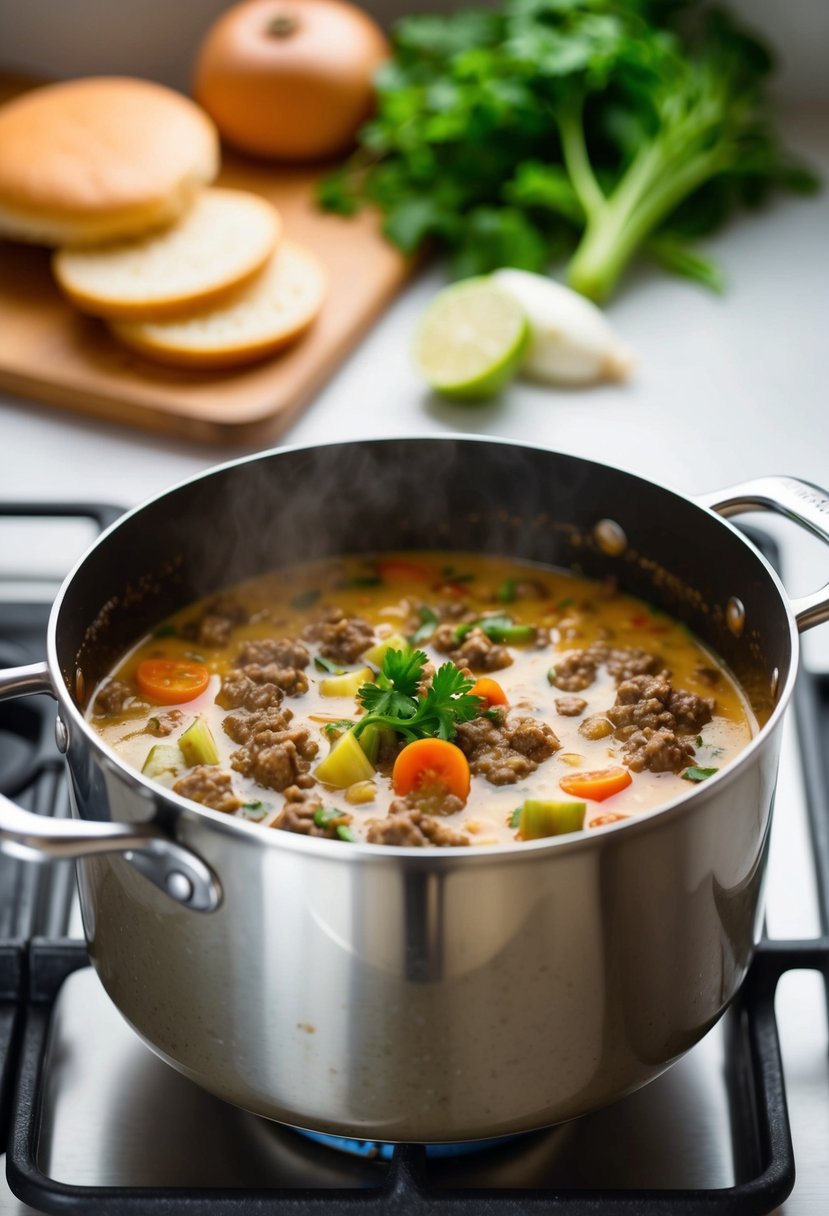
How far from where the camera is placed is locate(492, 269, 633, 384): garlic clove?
7.84ft

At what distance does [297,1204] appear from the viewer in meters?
1.14

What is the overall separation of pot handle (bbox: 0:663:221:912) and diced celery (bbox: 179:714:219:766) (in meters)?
0.44

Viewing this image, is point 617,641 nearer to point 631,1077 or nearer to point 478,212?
point 631,1077

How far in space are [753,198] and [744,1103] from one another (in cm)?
208

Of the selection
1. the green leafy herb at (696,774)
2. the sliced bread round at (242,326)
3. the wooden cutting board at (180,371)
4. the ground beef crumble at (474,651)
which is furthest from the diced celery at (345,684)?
the sliced bread round at (242,326)

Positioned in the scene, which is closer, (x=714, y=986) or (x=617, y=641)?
(x=714, y=986)

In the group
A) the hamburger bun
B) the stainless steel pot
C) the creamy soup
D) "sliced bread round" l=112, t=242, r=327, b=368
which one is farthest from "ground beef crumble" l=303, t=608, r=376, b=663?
the hamburger bun

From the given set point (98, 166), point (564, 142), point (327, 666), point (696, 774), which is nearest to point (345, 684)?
point (327, 666)

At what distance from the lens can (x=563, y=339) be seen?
2389mm

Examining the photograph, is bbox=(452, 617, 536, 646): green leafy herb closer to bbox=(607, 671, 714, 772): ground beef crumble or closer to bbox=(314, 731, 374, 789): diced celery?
bbox=(607, 671, 714, 772): ground beef crumble

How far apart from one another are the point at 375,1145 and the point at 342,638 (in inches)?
23.7

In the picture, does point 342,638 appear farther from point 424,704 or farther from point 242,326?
point 242,326

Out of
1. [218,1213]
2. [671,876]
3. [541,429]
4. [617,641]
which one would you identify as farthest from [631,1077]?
[541,429]

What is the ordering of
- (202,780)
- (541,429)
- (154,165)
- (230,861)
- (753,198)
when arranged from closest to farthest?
(230,861), (202,780), (541,429), (154,165), (753,198)
